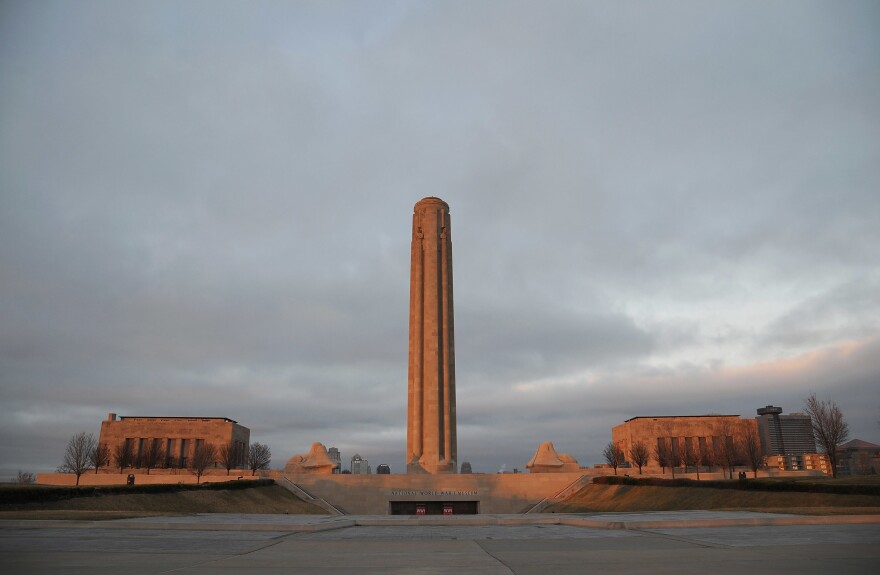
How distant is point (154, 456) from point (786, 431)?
169 m

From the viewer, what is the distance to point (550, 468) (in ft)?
204

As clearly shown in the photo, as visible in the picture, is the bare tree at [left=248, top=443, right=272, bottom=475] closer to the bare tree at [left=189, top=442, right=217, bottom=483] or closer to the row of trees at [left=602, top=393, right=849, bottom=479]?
the bare tree at [left=189, top=442, right=217, bottom=483]

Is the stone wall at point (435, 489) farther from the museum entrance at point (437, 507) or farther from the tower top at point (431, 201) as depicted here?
the tower top at point (431, 201)

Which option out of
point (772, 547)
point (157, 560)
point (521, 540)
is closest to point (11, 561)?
point (157, 560)

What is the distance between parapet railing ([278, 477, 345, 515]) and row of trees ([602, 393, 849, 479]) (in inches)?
1118

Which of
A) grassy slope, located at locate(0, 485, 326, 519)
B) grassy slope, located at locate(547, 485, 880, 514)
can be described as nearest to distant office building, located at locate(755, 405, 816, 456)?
grassy slope, located at locate(547, 485, 880, 514)

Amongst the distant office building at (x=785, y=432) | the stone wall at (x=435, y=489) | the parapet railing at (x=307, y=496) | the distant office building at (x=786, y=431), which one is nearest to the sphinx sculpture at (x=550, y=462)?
the stone wall at (x=435, y=489)

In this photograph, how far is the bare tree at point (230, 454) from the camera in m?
74.3

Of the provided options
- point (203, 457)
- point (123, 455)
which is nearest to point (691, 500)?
point (203, 457)

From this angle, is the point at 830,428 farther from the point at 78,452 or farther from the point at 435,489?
the point at 78,452

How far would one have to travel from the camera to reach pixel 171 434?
8225cm

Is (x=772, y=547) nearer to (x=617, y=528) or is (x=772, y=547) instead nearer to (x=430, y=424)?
(x=617, y=528)

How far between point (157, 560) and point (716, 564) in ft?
28.9

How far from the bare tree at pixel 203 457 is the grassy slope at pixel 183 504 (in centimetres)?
1753
